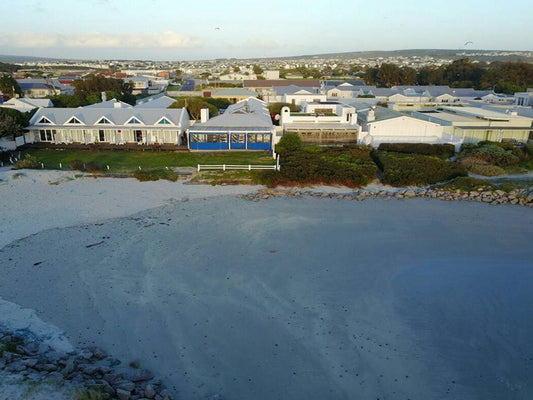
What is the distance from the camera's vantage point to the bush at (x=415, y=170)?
22.9m

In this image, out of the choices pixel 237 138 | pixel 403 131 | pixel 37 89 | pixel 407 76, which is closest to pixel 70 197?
pixel 237 138

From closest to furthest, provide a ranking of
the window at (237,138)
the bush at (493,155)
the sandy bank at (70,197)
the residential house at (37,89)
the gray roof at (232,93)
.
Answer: the sandy bank at (70,197) → the bush at (493,155) → the window at (237,138) → the gray roof at (232,93) → the residential house at (37,89)

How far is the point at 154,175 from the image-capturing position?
74.9 ft

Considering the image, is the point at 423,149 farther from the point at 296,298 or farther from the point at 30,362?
the point at 30,362

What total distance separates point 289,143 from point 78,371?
22.1 meters

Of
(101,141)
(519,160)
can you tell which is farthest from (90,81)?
(519,160)

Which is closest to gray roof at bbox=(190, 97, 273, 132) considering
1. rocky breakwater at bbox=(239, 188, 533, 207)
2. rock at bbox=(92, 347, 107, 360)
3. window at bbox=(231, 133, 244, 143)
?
window at bbox=(231, 133, 244, 143)

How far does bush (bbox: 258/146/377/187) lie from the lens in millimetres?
22531

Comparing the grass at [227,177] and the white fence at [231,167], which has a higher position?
the white fence at [231,167]

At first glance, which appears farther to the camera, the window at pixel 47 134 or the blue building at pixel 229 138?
the window at pixel 47 134

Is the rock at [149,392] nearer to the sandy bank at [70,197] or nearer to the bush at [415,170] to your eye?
the sandy bank at [70,197]

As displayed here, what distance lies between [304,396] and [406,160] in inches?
785

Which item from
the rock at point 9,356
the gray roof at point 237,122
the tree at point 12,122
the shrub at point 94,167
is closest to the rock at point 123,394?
the rock at point 9,356

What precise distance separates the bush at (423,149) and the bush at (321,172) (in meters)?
3.95
